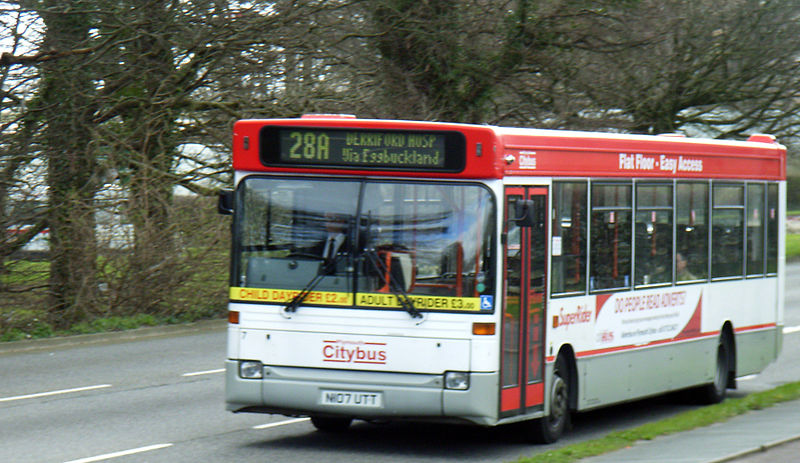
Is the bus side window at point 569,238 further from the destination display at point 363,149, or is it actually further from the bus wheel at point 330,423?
the bus wheel at point 330,423

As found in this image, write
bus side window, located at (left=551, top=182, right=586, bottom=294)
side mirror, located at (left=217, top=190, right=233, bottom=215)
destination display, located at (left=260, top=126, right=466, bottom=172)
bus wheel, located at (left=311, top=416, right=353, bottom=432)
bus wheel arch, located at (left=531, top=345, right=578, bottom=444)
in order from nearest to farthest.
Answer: destination display, located at (left=260, top=126, right=466, bottom=172), side mirror, located at (left=217, top=190, right=233, bottom=215), bus wheel arch, located at (left=531, top=345, right=578, bottom=444), bus side window, located at (left=551, top=182, right=586, bottom=294), bus wheel, located at (left=311, top=416, right=353, bottom=432)

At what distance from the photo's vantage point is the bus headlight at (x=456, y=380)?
893 centimetres

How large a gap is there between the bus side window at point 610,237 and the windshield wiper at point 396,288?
7.53 ft

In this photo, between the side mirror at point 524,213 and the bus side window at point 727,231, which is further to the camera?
the bus side window at point 727,231

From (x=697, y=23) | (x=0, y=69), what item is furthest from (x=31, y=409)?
(x=697, y=23)

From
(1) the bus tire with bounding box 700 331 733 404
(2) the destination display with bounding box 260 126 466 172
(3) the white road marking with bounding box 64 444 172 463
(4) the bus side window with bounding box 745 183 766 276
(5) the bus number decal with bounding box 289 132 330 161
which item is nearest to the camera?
(3) the white road marking with bounding box 64 444 172 463

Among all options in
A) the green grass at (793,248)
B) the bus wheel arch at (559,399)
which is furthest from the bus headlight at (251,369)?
the green grass at (793,248)

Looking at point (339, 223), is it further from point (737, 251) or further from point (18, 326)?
point (18, 326)

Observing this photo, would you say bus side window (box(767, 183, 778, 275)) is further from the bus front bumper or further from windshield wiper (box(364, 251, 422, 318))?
windshield wiper (box(364, 251, 422, 318))

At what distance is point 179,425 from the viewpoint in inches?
421

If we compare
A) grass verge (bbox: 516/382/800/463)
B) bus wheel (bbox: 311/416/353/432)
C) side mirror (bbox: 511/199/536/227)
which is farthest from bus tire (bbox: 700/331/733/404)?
side mirror (bbox: 511/199/536/227)

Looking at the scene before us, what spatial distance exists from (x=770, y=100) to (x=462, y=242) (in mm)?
23683

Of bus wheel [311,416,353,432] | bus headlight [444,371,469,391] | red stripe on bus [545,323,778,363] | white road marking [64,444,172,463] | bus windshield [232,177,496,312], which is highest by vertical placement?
bus windshield [232,177,496,312]

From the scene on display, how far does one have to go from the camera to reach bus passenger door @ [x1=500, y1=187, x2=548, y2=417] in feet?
30.4
